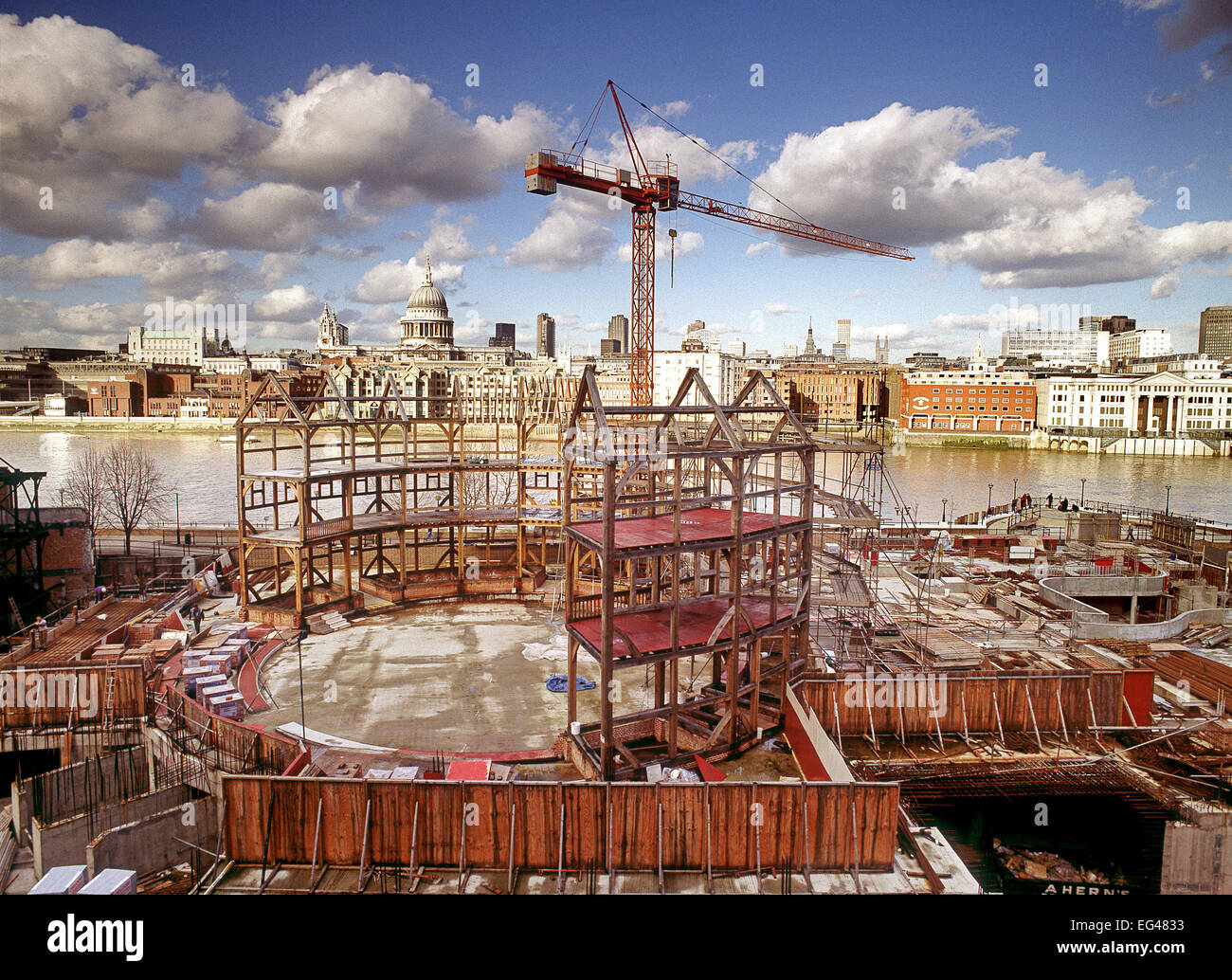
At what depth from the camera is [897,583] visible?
66.3 feet

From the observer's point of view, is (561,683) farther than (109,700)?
Yes

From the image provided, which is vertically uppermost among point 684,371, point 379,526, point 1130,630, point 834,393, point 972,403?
point 684,371

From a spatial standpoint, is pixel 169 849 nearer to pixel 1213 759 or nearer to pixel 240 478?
pixel 240 478

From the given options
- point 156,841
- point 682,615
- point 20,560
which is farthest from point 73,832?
point 20,560

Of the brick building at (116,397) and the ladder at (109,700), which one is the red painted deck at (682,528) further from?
the brick building at (116,397)

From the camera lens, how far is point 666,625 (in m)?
9.94

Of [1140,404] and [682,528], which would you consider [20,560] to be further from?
[1140,404]

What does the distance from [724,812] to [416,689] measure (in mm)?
6658

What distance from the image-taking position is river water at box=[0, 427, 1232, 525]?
37969 mm

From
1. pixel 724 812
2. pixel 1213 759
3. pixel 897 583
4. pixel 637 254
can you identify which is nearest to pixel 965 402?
pixel 637 254

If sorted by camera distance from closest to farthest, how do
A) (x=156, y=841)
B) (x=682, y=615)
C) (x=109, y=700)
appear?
(x=156, y=841)
(x=682, y=615)
(x=109, y=700)

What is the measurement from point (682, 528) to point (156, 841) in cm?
714

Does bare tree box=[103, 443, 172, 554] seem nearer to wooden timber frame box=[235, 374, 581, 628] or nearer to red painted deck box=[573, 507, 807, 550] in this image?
wooden timber frame box=[235, 374, 581, 628]

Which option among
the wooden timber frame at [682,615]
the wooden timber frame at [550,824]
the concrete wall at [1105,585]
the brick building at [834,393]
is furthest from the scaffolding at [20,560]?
the brick building at [834,393]
